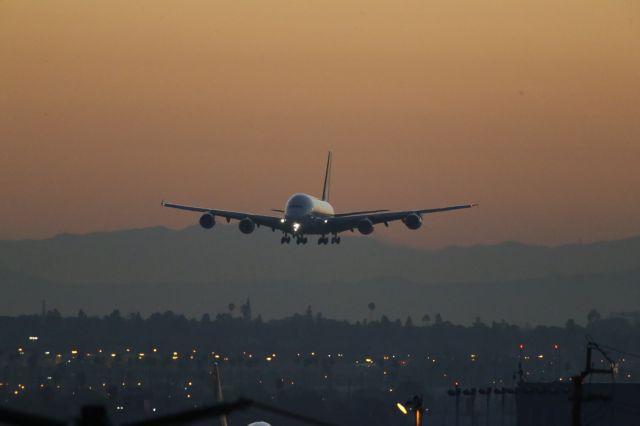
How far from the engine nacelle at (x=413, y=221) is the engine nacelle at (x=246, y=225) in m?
12.8

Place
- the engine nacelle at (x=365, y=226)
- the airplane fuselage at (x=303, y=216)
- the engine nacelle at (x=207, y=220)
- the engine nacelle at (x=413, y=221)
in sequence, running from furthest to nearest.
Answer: the engine nacelle at (x=413, y=221) → the engine nacelle at (x=207, y=220) → the airplane fuselage at (x=303, y=216) → the engine nacelle at (x=365, y=226)

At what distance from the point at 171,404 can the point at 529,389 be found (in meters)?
38.7

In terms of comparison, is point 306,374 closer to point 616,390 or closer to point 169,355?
point 169,355

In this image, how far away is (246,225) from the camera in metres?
112

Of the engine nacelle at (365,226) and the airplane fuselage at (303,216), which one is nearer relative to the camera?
the engine nacelle at (365,226)

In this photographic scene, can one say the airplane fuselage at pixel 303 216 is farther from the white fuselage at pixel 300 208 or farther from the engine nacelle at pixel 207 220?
the engine nacelle at pixel 207 220

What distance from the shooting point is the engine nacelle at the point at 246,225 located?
110181 millimetres

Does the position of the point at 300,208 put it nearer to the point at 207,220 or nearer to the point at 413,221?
the point at 207,220

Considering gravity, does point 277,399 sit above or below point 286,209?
below

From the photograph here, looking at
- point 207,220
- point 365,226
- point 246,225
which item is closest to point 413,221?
point 365,226

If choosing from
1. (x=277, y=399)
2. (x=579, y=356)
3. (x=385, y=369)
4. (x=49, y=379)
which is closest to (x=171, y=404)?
(x=277, y=399)

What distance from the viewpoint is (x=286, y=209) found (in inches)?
4387

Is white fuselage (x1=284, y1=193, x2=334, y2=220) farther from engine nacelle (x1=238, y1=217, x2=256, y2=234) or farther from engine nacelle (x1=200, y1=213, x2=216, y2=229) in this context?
engine nacelle (x1=200, y1=213, x2=216, y2=229)

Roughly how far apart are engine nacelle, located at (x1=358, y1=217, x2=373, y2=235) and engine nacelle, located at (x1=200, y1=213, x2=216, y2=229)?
12.2m
